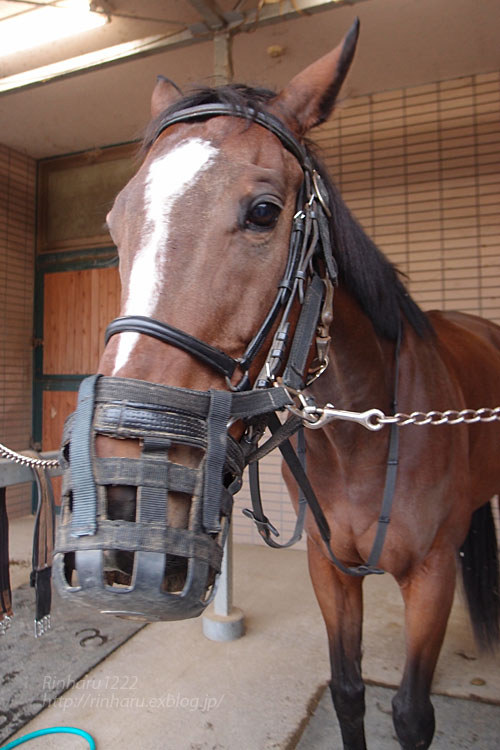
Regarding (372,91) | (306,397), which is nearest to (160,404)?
(306,397)

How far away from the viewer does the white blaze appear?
0.91m

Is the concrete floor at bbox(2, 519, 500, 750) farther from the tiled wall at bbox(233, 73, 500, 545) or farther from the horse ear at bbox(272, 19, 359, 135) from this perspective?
the horse ear at bbox(272, 19, 359, 135)

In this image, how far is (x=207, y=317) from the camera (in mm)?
937

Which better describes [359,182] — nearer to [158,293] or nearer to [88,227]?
[88,227]

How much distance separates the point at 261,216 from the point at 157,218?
0.73ft

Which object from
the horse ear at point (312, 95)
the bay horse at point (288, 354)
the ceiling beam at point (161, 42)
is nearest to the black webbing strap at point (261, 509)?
the bay horse at point (288, 354)

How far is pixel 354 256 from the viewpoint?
1450 millimetres

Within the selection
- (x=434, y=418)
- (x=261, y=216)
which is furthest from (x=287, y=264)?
(x=434, y=418)

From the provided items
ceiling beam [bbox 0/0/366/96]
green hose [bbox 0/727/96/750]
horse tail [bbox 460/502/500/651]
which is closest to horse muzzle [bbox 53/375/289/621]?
green hose [bbox 0/727/96/750]

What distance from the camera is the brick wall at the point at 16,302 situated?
17.6 ft

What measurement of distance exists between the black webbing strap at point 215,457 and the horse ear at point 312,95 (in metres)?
0.81

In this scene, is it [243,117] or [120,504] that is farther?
[243,117]

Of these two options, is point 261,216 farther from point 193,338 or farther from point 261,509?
point 261,509

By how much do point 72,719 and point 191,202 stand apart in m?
2.41
